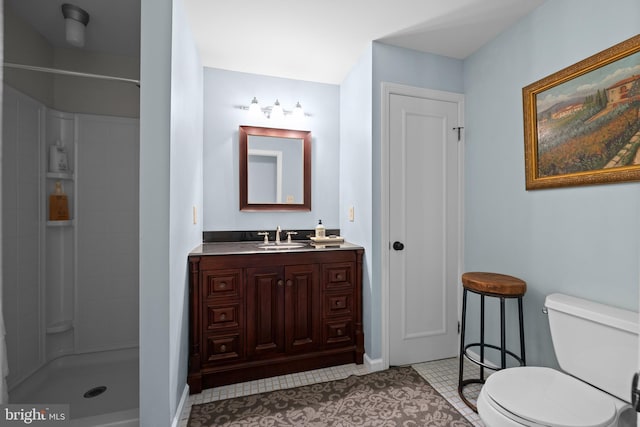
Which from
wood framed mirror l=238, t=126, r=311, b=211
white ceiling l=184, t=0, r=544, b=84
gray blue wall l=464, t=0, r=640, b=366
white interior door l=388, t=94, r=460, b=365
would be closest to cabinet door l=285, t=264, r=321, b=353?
white interior door l=388, t=94, r=460, b=365

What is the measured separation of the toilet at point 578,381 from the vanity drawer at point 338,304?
111 cm

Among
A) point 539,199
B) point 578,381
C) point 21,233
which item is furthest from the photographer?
point 21,233

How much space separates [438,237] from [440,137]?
2.66 feet

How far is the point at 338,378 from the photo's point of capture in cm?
214

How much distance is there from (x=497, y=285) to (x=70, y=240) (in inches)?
119

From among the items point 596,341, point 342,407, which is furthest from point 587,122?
point 342,407

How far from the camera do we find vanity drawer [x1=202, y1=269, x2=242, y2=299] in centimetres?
201

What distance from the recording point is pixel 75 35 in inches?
76.3

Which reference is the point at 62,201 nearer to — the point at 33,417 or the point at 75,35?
the point at 75,35

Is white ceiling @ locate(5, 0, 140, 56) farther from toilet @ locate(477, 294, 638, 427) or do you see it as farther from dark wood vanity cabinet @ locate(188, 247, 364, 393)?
toilet @ locate(477, 294, 638, 427)

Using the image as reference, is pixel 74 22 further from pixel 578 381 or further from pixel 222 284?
pixel 578 381

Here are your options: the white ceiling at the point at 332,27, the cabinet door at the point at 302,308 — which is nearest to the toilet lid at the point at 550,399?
the cabinet door at the point at 302,308

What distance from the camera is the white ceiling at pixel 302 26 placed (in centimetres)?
187

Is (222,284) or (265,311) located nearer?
(222,284)
